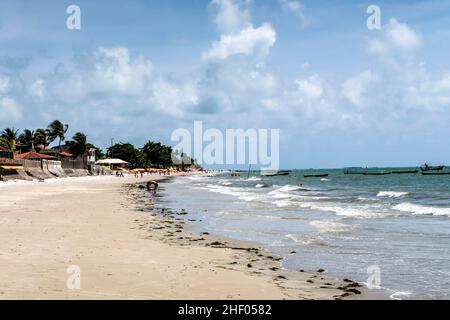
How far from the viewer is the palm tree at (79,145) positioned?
10762cm

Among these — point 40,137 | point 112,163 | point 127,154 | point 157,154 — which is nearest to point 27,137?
point 40,137

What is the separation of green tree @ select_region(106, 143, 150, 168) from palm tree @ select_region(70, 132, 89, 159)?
1929 inches

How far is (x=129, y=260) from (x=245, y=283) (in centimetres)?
327

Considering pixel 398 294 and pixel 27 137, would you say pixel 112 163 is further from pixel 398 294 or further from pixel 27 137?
pixel 398 294

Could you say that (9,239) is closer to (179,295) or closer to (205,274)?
(205,274)

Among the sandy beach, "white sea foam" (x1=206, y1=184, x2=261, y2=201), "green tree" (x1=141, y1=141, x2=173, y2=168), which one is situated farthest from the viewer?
"green tree" (x1=141, y1=141, x2=173, y2=168)

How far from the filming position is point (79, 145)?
10769 centimetres

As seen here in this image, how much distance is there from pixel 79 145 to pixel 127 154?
5346 cm

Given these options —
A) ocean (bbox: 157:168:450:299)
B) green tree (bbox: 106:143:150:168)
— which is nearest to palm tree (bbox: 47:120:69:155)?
green tree (bbox: 106:143:150:168)

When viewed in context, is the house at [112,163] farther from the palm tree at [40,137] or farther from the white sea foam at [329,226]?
the white sea foam at [329,226]

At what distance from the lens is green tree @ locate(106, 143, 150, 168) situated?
529ft

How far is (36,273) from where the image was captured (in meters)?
9.09

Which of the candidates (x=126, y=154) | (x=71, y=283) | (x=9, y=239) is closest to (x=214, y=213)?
(x=9, y=239)

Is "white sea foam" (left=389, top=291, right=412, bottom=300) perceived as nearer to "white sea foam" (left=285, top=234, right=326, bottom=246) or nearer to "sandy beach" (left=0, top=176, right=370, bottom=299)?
"sandy beach" (left=0, top=176, right=370, bottom=299)
